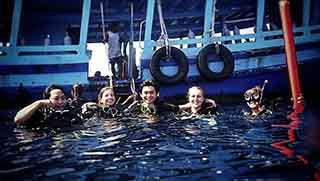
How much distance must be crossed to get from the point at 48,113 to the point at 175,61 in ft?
18.5

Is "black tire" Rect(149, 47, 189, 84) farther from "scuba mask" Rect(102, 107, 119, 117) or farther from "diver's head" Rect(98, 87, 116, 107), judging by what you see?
"scuba mask" Rect(102, 107, 119, 117)

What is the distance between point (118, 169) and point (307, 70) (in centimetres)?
991

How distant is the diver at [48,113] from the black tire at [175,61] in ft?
16.0

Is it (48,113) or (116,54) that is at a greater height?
(116,54)

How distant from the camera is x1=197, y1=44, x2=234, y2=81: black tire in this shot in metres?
11.9

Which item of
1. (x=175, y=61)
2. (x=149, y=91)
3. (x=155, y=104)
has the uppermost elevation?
(x=175, y=61)

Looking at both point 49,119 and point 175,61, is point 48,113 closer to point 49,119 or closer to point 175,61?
point 49,119

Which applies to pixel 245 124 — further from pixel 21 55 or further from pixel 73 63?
pixel 21 55

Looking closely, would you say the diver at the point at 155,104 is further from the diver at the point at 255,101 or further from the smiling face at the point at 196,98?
the diver at the point at 255,101

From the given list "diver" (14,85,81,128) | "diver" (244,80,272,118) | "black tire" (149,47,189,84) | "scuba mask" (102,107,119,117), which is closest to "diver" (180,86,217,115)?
"diver" (244,80,272,118)

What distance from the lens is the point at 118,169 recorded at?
13.5ft

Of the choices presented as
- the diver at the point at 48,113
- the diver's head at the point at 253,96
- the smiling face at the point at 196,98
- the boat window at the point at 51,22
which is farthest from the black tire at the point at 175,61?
the diver at the point at 48,113

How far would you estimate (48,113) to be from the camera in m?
6.92

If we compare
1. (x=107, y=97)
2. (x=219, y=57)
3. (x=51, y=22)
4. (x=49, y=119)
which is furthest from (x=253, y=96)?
(x=51, y=22)
